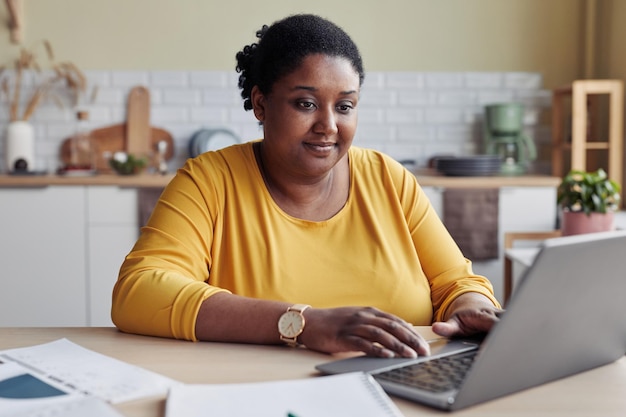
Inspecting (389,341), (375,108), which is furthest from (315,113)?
(375,108)

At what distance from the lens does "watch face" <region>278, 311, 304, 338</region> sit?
1336 mm

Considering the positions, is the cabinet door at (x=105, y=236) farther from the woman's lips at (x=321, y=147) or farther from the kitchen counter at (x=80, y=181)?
the woman's lips at (x=321, y=147)

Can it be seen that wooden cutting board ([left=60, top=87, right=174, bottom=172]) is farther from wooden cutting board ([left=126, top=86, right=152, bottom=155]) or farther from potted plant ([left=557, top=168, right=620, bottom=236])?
potted plant ([left=557, top=168, right=620, bottom=236])

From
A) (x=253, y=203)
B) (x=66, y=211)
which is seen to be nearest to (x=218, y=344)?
(x=253, y=203)

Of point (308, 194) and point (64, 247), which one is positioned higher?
point (308, 194)

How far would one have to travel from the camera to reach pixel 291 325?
135cm

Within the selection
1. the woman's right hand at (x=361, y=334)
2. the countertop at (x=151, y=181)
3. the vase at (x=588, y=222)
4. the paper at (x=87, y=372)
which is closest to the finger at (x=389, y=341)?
the woman's right hand at (x=361, y=334)

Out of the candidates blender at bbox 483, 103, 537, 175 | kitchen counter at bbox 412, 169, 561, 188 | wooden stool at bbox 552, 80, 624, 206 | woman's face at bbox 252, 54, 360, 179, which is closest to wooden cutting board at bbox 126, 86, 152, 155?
kitchen counter at bbox 412, 169, 561, 188

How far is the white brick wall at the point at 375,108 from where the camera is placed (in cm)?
462

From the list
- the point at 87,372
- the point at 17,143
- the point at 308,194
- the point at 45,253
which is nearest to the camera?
the point at 87,372

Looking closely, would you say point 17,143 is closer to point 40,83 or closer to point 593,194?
point 40,83

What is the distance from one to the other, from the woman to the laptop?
0.41 meters

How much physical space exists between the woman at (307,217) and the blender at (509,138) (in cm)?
267

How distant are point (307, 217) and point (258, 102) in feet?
1.06
